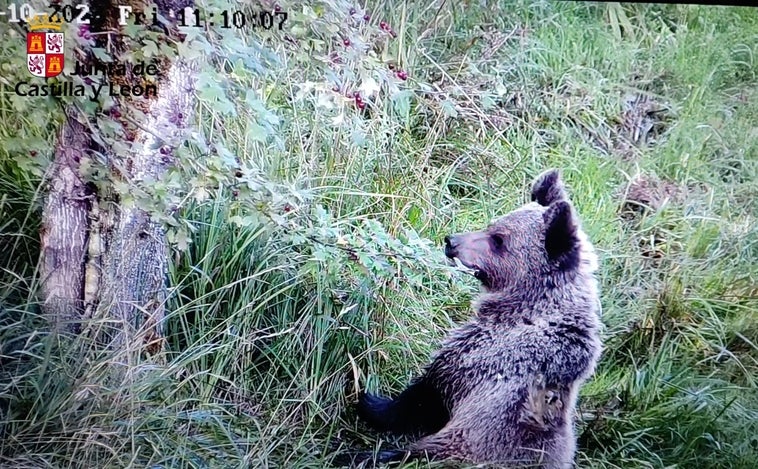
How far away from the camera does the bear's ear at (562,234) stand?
2135 mm

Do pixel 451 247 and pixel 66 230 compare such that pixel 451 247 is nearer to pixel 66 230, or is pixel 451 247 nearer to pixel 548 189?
pixel 548 189

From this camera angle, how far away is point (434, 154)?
2.22 metres

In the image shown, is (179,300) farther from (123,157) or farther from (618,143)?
(618,143)

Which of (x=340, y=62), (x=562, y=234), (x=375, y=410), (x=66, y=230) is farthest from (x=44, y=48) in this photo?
(x=562, y=234)

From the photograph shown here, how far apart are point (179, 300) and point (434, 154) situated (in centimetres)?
65

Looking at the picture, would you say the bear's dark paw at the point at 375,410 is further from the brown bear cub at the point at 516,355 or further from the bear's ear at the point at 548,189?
the bear's ear at the point at 548,189

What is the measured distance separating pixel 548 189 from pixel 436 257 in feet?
0.95

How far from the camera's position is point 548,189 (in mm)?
2174

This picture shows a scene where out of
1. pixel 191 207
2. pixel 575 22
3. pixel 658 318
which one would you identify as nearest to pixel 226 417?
pixel 191 207

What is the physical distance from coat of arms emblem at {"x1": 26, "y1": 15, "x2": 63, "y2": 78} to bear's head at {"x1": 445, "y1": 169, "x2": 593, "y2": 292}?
909 mm

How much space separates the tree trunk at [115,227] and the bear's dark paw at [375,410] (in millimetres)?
461
